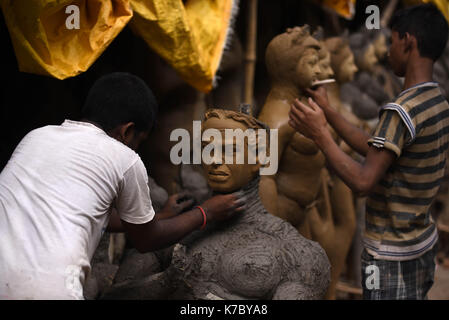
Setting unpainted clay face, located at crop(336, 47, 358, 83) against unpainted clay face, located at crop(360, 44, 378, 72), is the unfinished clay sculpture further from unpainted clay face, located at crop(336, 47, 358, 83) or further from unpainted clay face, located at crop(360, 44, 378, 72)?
unpainted clay face, located at crop(360, 44, 378, 72)

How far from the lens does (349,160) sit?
6.81ft

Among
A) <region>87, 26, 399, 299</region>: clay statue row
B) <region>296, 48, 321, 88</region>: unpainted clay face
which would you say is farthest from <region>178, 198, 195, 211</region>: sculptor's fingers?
<region>296, 48, 321, 88</region>: unpainted clay face

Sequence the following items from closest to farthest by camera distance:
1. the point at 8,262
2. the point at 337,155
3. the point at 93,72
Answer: the point at 8,262 → the point at 337,155 → the point at 93,72

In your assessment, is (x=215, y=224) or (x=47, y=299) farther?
(x=215, y=224)

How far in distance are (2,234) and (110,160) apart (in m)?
0.41

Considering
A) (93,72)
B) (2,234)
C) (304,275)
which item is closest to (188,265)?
(304,275)

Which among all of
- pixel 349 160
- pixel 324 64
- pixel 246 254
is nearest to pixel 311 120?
pixel 349 160

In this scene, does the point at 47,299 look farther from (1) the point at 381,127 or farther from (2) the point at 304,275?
→ (1) the point at 381,127

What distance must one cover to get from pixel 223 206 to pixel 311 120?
55 centimetres

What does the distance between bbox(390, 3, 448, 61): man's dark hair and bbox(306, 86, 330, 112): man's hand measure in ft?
1.73

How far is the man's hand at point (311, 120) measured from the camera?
7.18 feet

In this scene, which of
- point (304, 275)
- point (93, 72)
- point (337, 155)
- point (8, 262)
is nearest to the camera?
point (8, 262)
